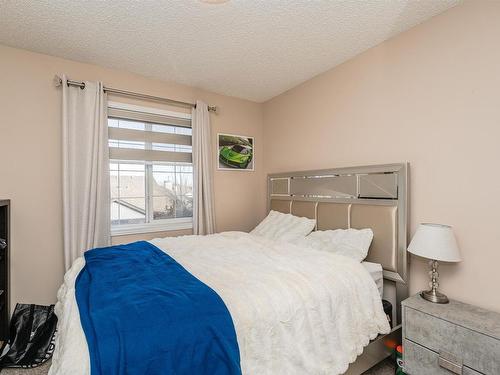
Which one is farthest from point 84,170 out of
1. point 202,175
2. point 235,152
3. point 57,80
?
point 235,152

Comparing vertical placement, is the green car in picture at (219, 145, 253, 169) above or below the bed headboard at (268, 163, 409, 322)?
above

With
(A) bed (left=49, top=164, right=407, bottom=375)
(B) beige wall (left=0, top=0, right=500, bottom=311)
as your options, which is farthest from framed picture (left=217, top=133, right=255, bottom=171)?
(A) bed (left=49, top=164, right=407, bottom=375)

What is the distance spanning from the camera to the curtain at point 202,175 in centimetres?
317

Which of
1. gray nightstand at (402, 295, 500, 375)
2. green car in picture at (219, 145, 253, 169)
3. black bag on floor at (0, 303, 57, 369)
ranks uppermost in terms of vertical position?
green car in picture at (219, 145, 253, 169)

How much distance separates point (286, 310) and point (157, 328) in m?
0.66

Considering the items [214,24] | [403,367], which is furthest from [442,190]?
[214,24]

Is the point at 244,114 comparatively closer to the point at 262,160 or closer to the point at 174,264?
the point at 262,160

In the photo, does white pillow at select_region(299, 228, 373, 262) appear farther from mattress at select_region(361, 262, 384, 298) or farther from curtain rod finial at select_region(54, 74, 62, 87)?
curtain rod finial at select_region(54, 74, 62, 87)

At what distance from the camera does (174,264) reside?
183 centimetres

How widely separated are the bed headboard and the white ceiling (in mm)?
1125

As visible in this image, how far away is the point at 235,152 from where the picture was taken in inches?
141

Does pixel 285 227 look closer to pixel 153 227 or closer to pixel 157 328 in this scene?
pixel 153 227

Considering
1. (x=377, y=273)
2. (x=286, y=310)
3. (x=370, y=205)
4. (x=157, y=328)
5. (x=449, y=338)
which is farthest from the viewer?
(x=370, y=205)

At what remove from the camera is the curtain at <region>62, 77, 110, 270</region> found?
98.5 inches
